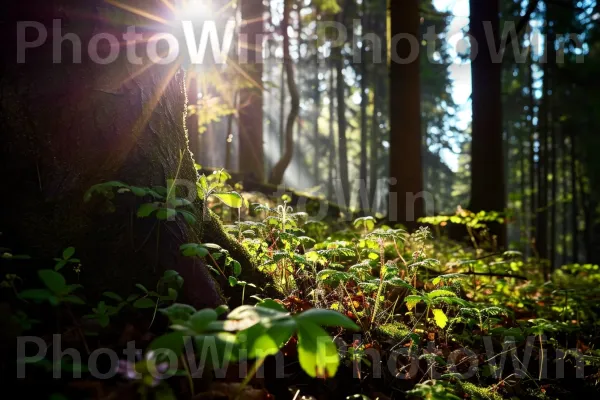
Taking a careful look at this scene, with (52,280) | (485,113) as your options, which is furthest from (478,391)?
(485,113)

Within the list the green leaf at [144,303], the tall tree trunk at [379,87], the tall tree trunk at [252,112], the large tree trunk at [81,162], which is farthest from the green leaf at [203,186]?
the tall tree trunk at [379,87]

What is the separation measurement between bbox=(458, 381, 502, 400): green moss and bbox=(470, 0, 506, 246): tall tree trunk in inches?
233

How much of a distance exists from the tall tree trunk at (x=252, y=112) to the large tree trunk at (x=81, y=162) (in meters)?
8.51

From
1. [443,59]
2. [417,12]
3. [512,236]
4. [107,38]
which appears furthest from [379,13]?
[512,236]

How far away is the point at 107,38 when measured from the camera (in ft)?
7.25

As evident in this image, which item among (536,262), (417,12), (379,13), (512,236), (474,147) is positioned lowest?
(512,236)

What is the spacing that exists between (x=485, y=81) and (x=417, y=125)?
5.31 feet

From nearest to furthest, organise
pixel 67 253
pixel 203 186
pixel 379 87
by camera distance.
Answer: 1. pixel 67 253
2. pixel 203 186
3. pixel 379 87

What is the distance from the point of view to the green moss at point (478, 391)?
6.65ft

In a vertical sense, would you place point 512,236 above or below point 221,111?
below

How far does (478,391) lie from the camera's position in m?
2.07

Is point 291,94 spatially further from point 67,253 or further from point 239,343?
point 239,343

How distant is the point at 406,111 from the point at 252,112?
17.7ft

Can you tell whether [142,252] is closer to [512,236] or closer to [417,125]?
[417,125]
